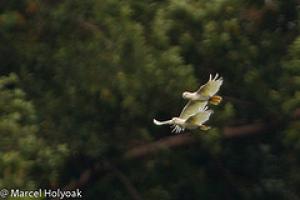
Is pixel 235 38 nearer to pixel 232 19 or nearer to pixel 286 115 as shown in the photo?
pixel 232 19

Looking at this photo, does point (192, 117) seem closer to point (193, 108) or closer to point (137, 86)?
point (193, 108)

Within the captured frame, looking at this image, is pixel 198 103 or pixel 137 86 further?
pixel 137 86

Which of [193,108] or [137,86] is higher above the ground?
[137,86]

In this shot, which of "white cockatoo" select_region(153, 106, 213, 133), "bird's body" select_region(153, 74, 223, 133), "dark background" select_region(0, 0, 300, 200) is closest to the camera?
"bird's body" select_region(153, 74, 223, 133)

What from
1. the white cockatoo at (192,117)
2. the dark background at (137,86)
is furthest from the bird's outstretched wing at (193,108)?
the dark background at (137,86)

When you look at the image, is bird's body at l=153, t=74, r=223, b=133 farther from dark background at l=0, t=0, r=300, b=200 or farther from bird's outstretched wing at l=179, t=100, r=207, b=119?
dark background at l=0, t=0, r=300, b=200

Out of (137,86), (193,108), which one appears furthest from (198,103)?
(137,86)

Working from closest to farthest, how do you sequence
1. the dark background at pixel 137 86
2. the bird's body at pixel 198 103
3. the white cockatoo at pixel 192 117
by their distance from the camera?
the bird's body at pixel 198 103
the white cockatoo at pixel 192 117
the dark background at pixel 137 86

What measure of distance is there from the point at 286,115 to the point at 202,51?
0.85 m

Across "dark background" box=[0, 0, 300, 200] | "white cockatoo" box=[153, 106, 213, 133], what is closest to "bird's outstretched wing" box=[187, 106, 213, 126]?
"white cockatoo" box=[153, 106, 213, 133]

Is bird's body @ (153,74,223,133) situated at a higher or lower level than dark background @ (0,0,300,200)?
lower

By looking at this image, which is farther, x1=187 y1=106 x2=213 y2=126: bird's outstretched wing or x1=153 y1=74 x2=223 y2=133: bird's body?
x1=187 y1=106 x2=213 y2=126: bird's outstretched wing

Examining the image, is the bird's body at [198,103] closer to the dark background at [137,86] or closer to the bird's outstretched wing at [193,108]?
the bird's outstretched wing at [193,108]

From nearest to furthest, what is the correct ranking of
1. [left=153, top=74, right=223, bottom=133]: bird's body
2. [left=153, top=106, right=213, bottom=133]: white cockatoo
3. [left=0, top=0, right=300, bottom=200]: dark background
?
[left=153, top=74, right=223, bottom=133]: bird's body < [left=153, top=106, right=213, bottom=133]: white cockatoo < [left=0, top=0, right=300, bottom=200]: dark background
